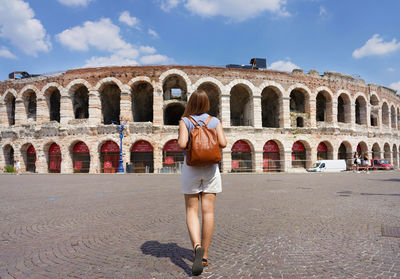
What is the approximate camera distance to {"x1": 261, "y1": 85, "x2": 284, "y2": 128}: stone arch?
23750 millimetres

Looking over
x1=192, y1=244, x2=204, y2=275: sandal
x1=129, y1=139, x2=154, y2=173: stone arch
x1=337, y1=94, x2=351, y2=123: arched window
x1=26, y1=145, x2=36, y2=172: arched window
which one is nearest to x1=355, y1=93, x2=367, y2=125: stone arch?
x1=337, y1=94, x2=351, y2=123: arched window

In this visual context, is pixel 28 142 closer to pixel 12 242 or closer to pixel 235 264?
pixel 12 242

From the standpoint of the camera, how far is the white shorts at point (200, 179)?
2437mm

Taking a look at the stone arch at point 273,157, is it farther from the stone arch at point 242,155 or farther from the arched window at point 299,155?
the arched window at point 299,155

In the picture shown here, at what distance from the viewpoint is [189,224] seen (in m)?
2.47

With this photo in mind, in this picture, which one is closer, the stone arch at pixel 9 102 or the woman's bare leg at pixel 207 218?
the woman's bare leg at pixel 207 218

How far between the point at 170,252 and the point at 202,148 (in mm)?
1482

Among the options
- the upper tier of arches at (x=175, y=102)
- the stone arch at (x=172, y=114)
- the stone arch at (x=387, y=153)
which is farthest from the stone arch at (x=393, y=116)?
the stone arch at (x=172, y=114)

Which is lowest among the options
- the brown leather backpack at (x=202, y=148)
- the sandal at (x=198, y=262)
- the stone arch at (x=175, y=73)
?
the sandal at (x=198, y=262)

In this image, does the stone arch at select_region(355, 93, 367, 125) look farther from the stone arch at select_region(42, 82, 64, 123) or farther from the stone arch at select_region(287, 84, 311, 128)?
the stone arch at select_region(42, 82, 64, 123)

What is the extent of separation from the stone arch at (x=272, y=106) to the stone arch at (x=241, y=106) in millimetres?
2284

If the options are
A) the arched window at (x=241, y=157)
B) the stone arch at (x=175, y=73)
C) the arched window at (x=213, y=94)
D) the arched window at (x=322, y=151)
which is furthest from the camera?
the arched window at (x=322, y=151)

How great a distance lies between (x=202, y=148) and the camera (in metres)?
2.34

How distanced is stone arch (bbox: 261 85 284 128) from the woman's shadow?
880 inches
